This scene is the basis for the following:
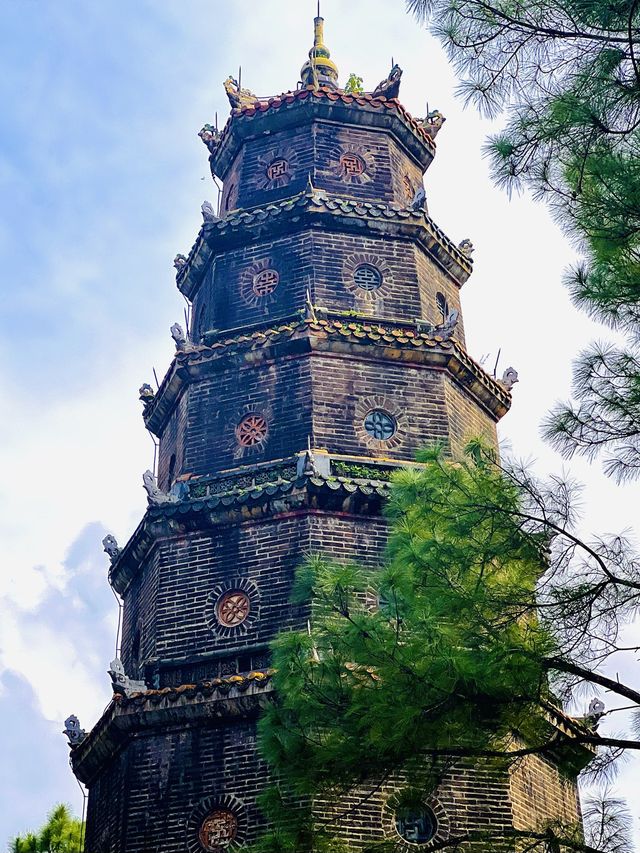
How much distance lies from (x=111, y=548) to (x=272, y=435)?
325 cm

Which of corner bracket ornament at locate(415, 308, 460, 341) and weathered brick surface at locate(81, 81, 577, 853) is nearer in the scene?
weathered brick surface at locate(81, 81, 577, 853)

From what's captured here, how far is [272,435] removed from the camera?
18.8m

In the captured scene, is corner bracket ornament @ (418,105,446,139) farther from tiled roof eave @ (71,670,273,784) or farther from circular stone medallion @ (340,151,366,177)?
tiled roof eave @ (71,670,273,784)

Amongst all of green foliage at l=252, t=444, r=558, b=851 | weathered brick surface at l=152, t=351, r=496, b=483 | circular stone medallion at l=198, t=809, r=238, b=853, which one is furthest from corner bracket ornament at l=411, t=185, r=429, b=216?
circular stone medallion at l=198, t=809, r=238, b=853

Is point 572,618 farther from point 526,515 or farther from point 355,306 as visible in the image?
point 355,306

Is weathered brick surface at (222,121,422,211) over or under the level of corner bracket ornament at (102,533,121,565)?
over

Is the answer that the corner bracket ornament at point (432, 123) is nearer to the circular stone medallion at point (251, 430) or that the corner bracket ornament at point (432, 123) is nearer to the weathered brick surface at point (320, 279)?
the weathered brick surface at point (320, 279)

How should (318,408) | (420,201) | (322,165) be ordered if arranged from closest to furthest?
(318,408) → (420,201) → (322,165)

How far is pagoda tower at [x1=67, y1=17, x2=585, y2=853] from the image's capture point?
16375 mm

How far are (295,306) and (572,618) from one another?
10049 millimetres

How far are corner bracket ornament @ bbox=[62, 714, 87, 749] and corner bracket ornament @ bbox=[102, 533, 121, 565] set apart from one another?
235cm

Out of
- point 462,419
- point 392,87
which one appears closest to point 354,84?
point 392,87

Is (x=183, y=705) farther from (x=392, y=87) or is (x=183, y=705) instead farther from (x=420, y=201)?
(x=392, y=87)

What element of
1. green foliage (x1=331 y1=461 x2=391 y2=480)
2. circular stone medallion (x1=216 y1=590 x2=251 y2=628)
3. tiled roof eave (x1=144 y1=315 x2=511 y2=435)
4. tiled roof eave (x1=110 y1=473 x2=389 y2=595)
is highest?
tiled roof eave (x1=144 y1=315 x2=511 y2=435)
